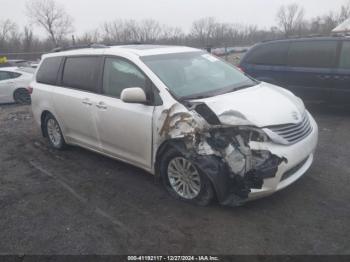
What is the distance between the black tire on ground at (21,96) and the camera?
12414mm

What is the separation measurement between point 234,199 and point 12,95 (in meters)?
11.2

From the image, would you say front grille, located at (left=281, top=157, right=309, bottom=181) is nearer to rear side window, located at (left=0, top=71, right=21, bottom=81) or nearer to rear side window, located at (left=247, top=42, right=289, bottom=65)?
rear side window, located at (left=247, top=42, right=289, bottom=65)

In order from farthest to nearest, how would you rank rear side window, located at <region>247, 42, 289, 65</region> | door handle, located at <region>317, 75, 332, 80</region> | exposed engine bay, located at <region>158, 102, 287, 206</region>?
rear side window, located at <region>247, 42, 289, 65</region> < door handle, located at <region>317, 75, 332, 80</region> < exposed engine bay, located at <region>158, 102, 287, 206</region>

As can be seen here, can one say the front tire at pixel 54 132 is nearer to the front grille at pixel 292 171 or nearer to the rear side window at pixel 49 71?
the rear side window at pixel 49 71

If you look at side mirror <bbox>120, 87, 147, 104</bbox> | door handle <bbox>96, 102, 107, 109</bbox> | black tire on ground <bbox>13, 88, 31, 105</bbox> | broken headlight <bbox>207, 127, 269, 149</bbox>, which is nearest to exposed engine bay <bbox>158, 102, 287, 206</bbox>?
broken headlight <bbox>207, 127, 269, 149</bbox>

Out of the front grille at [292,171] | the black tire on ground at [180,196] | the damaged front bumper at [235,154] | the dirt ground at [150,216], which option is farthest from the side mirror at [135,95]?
the front grille at [292,171]

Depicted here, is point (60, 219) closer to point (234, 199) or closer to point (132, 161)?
point (132, 161)

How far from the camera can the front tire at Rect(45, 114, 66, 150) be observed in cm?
591

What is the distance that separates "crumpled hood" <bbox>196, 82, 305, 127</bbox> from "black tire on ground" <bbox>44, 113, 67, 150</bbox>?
316 cm

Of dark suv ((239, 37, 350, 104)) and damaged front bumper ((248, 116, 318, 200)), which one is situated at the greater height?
dark suv ((239, 37, 350, 104))

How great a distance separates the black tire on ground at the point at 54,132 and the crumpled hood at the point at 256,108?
316 centimetres

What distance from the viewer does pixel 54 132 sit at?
6.06m

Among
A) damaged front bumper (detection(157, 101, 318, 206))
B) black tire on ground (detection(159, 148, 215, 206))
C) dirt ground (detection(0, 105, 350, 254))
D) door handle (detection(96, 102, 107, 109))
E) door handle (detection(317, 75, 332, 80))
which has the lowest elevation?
dirt ground (detection(0, 105, 350, 254))

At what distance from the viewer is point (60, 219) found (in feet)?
12.4
